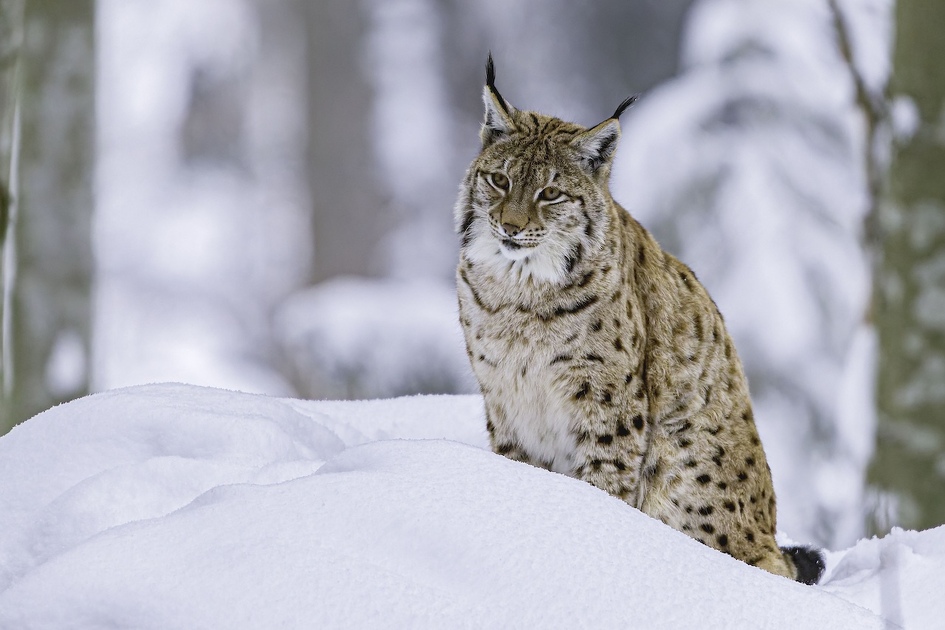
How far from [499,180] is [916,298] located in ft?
4.97

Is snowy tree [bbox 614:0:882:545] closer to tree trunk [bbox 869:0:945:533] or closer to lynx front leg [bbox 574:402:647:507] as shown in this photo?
tree trunk [bbox 869:0:945:533]

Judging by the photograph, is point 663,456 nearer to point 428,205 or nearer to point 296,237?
point 428,205

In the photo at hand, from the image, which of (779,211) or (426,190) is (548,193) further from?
(426,190)

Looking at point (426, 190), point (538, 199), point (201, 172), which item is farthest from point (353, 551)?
point (201, 172)

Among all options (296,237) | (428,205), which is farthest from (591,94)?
(296,237)

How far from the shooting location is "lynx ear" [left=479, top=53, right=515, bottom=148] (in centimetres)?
388

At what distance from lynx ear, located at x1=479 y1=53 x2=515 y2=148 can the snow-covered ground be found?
1.63m

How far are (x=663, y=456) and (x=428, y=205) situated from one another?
9818 millimetres

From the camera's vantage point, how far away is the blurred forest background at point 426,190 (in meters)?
3.98

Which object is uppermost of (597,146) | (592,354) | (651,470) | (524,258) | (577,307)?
(597,146)

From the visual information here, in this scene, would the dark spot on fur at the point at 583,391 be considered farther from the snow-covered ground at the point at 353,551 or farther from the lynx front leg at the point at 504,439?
the snow-covered ground at the point at 353,551

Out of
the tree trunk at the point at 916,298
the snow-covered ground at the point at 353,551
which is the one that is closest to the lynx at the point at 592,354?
the tree trunk at the point at 916,298

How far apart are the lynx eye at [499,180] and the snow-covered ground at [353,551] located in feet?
4.64

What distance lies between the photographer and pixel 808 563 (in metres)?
3.58
